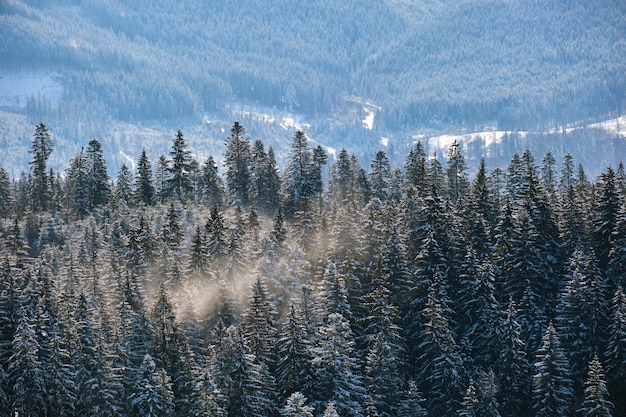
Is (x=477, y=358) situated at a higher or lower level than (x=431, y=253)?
lower

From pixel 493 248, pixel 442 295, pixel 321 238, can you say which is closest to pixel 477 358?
pixel 442 295

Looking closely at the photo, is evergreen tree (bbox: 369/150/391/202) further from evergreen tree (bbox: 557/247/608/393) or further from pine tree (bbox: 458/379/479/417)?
pine tree (bbox: 458/379/479/417)

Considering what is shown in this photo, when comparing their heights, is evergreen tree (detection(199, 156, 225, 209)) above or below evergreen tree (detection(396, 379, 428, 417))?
above

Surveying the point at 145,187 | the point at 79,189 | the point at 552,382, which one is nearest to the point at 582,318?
the point at 552,382

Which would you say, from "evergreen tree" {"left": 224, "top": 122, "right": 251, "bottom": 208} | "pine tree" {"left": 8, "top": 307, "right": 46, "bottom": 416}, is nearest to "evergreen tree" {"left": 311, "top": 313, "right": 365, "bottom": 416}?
"pine tree" {"left": 8, "top": 307, "right": 46, "bottom": 416}

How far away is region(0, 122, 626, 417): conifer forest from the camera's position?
77.7 metres

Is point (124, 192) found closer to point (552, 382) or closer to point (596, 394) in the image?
point (552, 382)

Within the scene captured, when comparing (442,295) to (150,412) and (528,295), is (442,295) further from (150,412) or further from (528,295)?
(150,412)

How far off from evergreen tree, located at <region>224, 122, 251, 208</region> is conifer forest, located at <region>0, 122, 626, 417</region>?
13.8 metres

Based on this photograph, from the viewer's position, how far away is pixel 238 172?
425 ft

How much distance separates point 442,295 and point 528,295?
9.02 metres

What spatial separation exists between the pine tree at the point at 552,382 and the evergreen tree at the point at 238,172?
179ft

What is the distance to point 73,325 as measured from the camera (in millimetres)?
80812

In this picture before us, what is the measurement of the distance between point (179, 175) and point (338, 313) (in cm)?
5493
